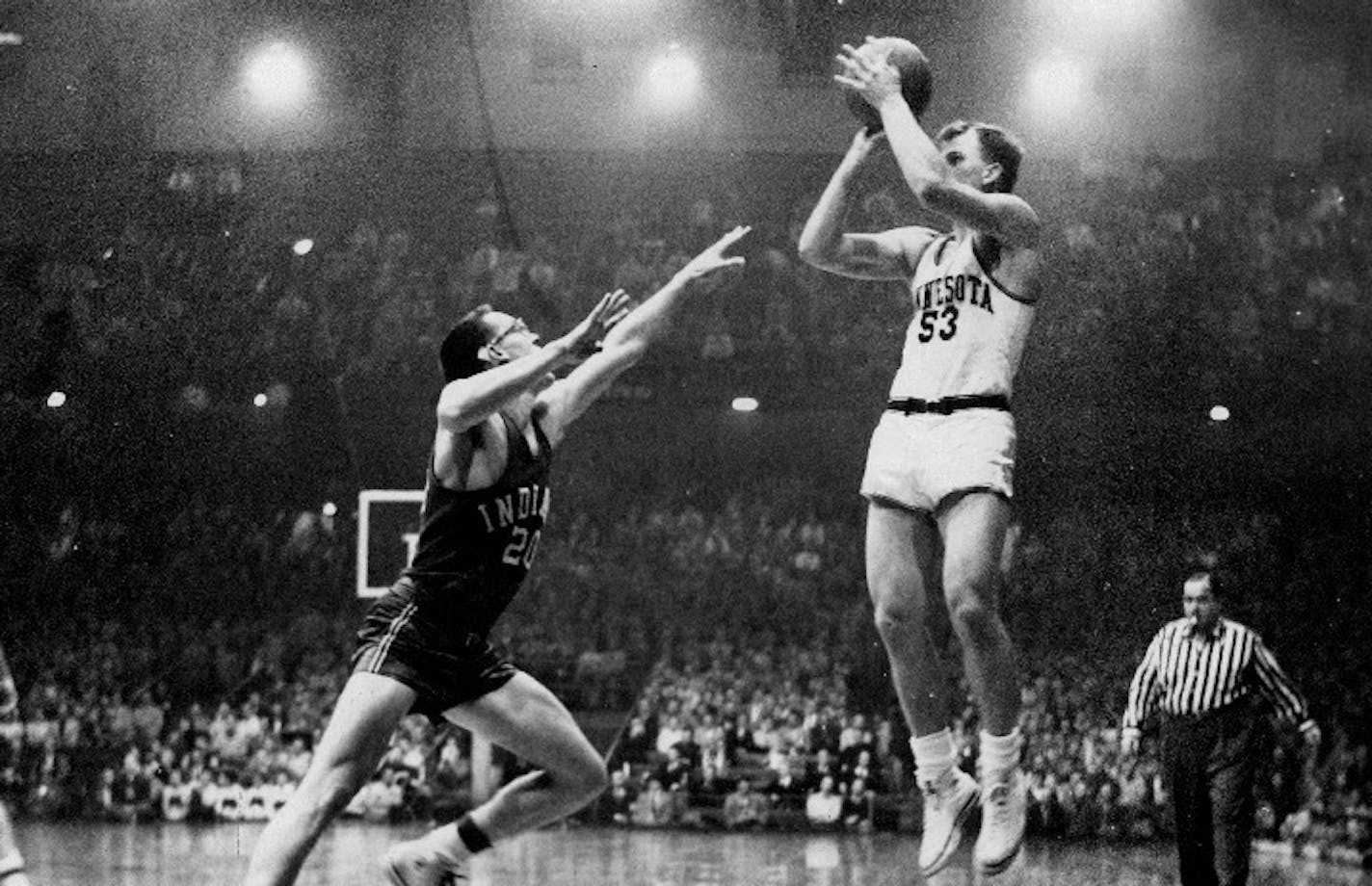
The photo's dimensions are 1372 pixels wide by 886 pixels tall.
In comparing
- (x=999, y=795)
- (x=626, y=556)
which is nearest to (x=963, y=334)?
(x=999, y=795)

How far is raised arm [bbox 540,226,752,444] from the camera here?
4.57 meters

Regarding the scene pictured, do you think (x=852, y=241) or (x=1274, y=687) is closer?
(x=852, y=241)

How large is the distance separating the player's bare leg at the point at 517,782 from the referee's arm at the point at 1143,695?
3.28m

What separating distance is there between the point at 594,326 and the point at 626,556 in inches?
324

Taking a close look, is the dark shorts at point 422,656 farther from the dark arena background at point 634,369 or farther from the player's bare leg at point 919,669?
the dark arena background at point 634,369

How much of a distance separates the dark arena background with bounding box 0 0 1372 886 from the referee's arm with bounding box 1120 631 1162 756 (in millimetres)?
2748

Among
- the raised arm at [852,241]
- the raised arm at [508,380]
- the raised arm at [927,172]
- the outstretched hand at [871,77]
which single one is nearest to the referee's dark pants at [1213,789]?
the raised arm at [852,241]

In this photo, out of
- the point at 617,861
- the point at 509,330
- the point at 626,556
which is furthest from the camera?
the point at 626,556

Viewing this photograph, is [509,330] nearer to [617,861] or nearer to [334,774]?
[334,774]

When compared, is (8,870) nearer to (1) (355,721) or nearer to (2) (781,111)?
(1) (355,721)

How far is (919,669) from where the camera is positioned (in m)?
4.44

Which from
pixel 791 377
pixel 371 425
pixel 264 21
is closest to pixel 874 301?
pixel 791 377

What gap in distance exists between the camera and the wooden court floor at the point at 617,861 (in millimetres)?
7633

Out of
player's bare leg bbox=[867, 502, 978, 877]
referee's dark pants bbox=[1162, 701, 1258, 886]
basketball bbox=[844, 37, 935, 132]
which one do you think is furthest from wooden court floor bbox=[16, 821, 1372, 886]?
basketball bbox=[844, 37, 935, 132]
